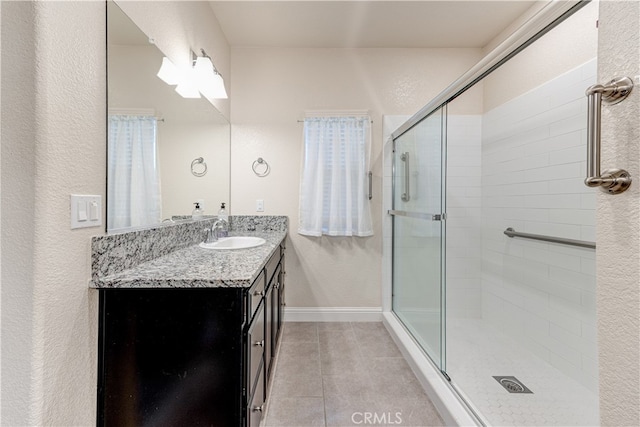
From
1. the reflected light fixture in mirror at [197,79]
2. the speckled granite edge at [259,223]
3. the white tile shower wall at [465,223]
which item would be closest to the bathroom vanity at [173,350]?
the reflected light fixture in mirror at [197,79]

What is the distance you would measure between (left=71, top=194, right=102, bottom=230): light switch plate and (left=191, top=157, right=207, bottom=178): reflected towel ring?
0.93 m

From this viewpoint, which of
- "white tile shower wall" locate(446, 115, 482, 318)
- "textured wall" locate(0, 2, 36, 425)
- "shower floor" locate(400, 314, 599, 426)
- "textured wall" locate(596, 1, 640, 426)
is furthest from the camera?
"white tile shower wall" locate(446, 115, 482, 318)

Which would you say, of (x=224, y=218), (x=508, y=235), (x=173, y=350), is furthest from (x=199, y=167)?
(x=508, y=235)

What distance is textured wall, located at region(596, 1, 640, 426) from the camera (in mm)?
626

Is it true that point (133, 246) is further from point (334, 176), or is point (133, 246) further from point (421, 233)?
point (421, 233)

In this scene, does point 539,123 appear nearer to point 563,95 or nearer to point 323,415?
point 563,95

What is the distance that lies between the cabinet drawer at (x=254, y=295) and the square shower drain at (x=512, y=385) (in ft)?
4.92

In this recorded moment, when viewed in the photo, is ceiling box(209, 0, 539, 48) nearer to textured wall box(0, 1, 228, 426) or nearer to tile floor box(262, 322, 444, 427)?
textured wall box(0, 1, 228, 426)

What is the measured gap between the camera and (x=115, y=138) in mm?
1127

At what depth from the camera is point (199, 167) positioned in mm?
2000

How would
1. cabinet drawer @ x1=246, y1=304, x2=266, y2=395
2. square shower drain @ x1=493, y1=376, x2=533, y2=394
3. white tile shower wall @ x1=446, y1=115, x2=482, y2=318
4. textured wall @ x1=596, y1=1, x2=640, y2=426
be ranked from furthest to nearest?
white tile shower wall @ x1=446, y1=115, x2=482, y2=318
square shower drain @ x1=493, y1=376, x2=533, y2=394
cabinet drawer @ x1=246, y1=304, x2=266, y2=395
textured wall @ x1=596, y1=1, x2=640, y2=426

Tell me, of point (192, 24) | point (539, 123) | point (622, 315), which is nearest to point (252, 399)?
point (622, 315)

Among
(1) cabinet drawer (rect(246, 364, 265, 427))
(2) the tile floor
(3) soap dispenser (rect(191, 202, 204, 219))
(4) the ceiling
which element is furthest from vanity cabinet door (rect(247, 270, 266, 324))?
(4) the ceiling

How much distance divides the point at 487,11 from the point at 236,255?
2.63 metres
